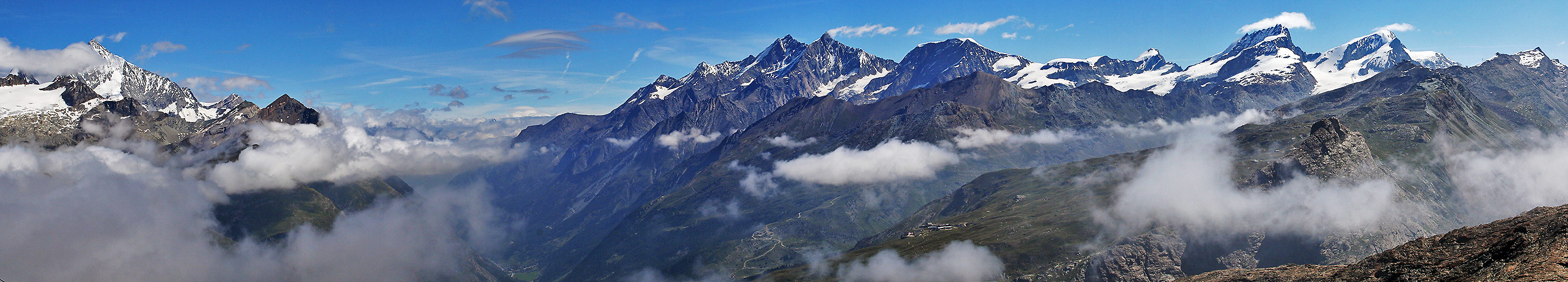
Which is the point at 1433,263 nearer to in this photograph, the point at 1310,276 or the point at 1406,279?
the point at 1406,279

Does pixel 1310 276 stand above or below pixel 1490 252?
below

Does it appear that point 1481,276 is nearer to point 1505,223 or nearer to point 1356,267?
point 1505,223

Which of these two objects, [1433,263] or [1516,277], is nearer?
[1516,277]

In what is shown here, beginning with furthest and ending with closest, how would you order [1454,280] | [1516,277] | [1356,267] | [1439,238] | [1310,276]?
[1310,276] < [1356,267] < [1439,238] < [1454,280] < [1516,277]

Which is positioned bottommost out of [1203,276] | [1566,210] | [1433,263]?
[1203,276]

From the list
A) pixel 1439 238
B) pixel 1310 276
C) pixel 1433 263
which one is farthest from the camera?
pixel 1310 276

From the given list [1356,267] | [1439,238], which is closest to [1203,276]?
[1356,267]
